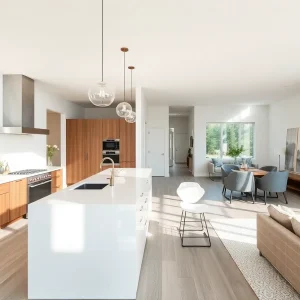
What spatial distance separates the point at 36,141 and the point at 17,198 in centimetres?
211

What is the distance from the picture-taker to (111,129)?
305 inches

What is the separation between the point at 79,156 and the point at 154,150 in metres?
3.36

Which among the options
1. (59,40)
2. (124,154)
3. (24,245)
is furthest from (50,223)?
(124,154)

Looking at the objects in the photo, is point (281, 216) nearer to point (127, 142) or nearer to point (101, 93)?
point (101, 93)

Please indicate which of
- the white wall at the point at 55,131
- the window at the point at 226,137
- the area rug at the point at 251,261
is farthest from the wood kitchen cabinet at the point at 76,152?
the window at the point at 226,137

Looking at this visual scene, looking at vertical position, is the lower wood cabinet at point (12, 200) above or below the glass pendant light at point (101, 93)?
below

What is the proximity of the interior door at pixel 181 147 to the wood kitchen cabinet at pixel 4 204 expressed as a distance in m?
12.1

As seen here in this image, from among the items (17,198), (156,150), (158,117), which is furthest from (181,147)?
(17,198)

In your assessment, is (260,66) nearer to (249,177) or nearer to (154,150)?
(249,177)

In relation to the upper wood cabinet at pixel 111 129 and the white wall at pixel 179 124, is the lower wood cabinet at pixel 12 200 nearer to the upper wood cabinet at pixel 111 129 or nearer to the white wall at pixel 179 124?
the upper wood cabinet at pixel 111 129

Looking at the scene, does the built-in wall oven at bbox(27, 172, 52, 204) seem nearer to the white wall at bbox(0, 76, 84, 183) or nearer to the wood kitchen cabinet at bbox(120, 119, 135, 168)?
the white wall at bbox(0, 76, 84, 183)

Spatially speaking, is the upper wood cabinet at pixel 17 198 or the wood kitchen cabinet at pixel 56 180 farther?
the wood kitchen cabinet at pixel 56 180

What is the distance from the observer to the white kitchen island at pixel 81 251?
2.08 m

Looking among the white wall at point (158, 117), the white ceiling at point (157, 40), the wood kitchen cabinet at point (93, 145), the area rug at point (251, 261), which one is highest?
the white ceiling at point (157, 40)
